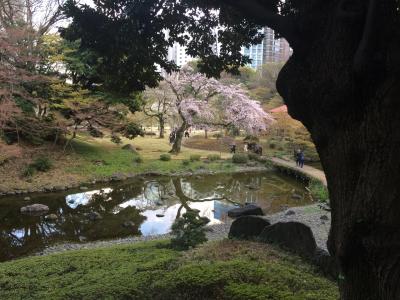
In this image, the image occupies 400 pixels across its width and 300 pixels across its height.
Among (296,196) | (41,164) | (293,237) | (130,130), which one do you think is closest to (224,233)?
(293,237)

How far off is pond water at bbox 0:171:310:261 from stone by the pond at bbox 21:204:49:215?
0.27 metres

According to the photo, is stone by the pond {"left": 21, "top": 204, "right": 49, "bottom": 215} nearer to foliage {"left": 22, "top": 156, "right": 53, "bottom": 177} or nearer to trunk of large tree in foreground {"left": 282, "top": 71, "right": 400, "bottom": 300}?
foliage {"left": 22, "top": 156, "right": 53, "bottom": 177}

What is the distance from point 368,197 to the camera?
2377 mm

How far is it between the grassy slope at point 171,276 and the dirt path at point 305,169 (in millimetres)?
14365

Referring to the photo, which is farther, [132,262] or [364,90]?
[132,262]

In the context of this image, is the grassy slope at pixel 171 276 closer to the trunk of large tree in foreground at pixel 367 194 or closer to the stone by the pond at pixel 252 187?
the trunk of large tree in foreground at pixel 367 194

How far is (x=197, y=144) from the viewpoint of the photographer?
112 feet

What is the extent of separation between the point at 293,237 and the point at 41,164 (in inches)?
595

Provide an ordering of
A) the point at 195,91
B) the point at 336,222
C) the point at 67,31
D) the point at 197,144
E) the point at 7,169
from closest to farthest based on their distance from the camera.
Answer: the point at 336,222
the point at 67,31
the point at 7,169
the point at 195,91
the point at 197,144

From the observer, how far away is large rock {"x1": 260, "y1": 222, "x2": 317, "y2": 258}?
609 cm

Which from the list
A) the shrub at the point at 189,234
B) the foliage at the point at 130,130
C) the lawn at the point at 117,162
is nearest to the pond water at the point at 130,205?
the lawn at the point at 117,162

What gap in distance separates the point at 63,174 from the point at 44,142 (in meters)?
3.47

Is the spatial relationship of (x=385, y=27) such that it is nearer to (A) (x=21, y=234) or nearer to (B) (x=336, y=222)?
(B) (x=336, y=222)

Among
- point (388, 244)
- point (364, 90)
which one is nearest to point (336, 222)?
point (388, 244)
